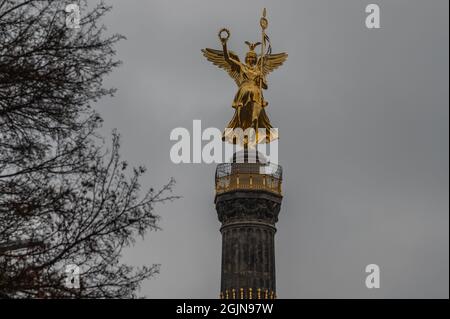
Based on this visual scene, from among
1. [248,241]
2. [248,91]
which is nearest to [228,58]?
[248,91]

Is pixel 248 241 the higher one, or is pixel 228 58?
pixel 228 58

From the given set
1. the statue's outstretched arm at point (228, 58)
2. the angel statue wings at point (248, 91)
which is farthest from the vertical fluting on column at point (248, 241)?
the statue's outstretched arm at point (228, 58)

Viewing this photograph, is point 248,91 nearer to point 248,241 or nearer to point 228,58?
point 228,58

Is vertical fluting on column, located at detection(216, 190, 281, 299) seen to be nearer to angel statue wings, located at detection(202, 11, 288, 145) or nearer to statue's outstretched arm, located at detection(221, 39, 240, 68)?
angel statue wings, located at detection(202, 11, 288, 145)

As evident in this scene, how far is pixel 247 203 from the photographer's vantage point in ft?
111

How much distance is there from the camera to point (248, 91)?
120 feet

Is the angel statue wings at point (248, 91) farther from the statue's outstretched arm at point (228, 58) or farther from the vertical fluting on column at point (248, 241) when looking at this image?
the vertical fluting on column at point (248, 241)

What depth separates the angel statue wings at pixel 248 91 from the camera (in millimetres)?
36444

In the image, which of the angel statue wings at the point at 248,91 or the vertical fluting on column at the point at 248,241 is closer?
the vertical fluting on column at the point at 248,241

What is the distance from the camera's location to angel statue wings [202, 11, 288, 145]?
36444 mm

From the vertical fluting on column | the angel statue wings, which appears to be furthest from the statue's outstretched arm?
the vertical fluting on column

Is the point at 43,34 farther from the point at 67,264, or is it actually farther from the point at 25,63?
the point at 67,264
